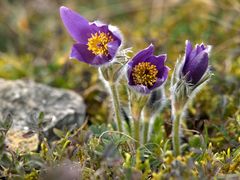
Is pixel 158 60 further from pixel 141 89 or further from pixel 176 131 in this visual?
pixel 176 131

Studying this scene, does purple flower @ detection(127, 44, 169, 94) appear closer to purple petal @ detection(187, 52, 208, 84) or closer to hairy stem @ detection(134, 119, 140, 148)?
purple petal @ detection(187, 52, 208, 84)

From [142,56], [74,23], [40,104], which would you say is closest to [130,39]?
[40,104]

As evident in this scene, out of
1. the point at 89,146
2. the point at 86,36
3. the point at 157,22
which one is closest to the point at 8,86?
the point at 86,36

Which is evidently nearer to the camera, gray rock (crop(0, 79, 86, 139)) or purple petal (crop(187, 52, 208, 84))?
purple petal (crop(187, 52, 208, 84))

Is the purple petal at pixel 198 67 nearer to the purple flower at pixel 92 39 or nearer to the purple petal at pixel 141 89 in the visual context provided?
the purple petal at pixel 141 89

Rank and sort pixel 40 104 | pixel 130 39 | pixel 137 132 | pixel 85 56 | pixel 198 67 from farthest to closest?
pixel 130 39
pixel 40 104
pixel 137 132
pixel 85 56
pixel 198 67

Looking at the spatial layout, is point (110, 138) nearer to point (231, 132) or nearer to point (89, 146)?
point (89, 146)

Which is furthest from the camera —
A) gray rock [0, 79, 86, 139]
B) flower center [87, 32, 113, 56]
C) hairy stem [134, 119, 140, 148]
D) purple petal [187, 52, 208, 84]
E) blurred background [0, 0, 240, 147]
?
blurred background [0, 0, 240, 147]

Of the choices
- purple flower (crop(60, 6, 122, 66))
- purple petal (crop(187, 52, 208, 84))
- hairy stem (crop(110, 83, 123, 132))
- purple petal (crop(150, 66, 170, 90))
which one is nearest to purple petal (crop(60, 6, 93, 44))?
purple flower (crop(60, 6, 122, 66))
